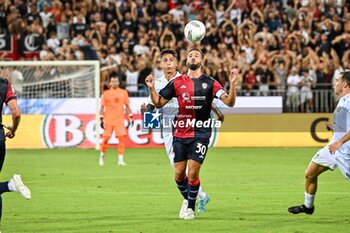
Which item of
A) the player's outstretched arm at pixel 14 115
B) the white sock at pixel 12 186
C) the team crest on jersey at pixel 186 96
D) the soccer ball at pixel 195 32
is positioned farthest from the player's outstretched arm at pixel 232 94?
the white sock at pixel 12 186

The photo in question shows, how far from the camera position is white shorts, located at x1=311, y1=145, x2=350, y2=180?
41.4 ft

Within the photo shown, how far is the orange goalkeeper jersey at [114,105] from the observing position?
987 inches

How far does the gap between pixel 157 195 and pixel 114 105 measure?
27.7 feet

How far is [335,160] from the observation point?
12695 mm

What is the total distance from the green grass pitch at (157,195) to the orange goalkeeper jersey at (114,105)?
1.14 m

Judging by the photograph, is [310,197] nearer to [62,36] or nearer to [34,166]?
[34,166]

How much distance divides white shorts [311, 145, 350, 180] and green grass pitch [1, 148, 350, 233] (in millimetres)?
746

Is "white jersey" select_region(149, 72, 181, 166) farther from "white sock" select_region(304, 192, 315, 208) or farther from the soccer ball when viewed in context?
"white sock" select_region(304, 192, 315, 208)

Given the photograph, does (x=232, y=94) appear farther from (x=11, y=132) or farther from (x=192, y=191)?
(x=11, y=132)

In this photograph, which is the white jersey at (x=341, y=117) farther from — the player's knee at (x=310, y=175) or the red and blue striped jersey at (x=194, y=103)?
the red and blue striped jersey at (x=194, y=103)

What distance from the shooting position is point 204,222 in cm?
1291

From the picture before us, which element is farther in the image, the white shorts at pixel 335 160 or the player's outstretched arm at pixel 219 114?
the player's outstretched arm at pixel 219 114

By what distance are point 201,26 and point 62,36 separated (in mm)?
18954

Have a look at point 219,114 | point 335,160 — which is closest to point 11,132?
point 219,114
